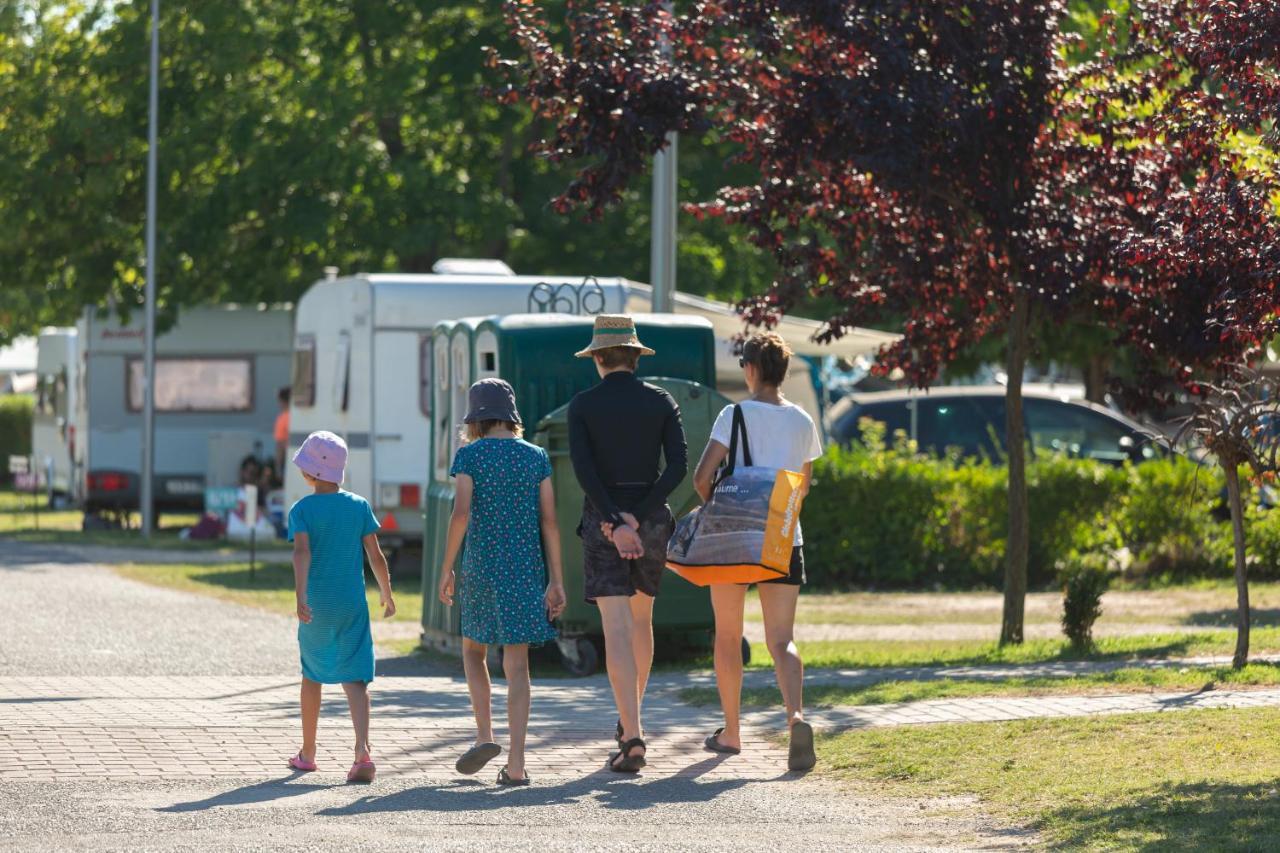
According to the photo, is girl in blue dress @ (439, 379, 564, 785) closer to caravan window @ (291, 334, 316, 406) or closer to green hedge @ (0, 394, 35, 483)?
caravan window @ (291, 334, 316, 406)

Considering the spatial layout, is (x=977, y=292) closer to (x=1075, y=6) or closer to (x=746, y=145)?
(x=746, y=145)

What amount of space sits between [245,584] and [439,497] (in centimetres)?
665

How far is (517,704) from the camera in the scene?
851 cm

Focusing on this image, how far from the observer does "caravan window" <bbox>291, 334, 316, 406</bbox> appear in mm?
21547

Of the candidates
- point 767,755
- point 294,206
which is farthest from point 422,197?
point 767,755

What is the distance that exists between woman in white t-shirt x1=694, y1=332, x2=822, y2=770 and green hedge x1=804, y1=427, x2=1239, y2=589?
10.5 meters

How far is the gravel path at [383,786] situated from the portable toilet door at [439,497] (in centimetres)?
86

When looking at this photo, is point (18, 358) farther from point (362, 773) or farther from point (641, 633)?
point (362, 773)

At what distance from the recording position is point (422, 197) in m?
27.9

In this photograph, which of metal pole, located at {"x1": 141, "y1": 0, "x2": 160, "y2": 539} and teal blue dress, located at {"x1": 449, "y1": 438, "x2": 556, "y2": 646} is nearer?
teal blue dress, located at {"x1": 449, "y1": 438, "x2": 556, "y2": 646}

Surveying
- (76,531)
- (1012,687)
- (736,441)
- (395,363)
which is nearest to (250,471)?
(76,531)

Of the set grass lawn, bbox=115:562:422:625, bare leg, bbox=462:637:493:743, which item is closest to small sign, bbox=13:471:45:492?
grass lawn, bbox=115:562:422:625

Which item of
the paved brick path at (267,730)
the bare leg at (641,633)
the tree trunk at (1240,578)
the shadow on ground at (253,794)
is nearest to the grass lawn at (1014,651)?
the tree trunk at (1240,578)

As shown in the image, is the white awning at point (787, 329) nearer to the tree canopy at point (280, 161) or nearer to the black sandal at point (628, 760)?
the tree canopy at point (280, 161)
